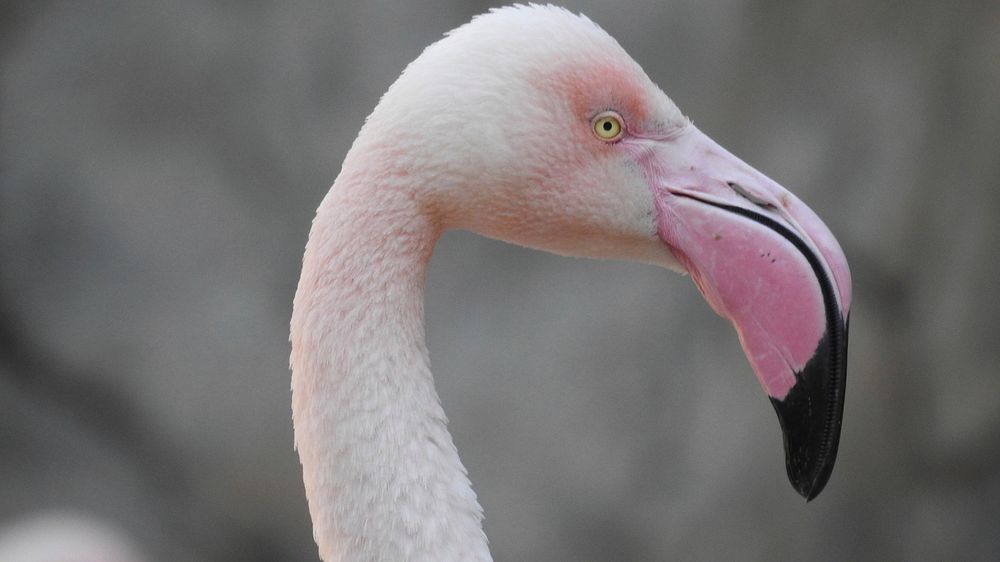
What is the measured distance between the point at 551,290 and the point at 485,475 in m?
0.66

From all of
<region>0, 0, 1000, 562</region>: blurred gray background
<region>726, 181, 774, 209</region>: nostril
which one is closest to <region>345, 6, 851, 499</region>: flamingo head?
<region>726, 181, 774, 209</region>: nostril

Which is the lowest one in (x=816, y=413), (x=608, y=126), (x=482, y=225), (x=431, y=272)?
(x=816, y=413)

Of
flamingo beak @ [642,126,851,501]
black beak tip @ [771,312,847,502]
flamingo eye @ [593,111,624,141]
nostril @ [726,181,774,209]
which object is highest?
flamingo eye @ [593,111,624,141]

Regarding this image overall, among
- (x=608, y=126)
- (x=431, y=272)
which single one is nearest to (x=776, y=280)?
(x=608, y=126)

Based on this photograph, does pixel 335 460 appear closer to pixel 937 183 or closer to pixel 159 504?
pixel 159 504

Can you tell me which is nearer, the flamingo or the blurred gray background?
the flamingo

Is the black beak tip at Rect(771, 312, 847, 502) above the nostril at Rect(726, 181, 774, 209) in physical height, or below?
below

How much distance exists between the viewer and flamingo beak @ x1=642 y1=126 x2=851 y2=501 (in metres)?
1.51

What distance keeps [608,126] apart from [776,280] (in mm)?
324

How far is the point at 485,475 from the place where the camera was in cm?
368

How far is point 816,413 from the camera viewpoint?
1.53 metres

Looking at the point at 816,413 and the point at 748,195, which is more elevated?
the point at 748,195

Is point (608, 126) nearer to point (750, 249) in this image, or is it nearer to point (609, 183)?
point (609, 183)

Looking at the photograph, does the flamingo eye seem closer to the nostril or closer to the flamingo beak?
the flamingo beak
